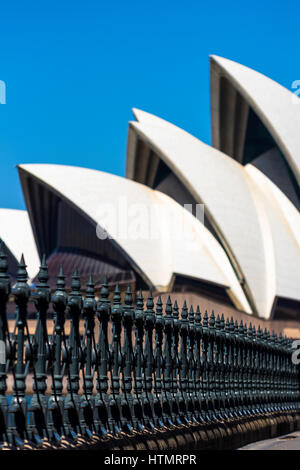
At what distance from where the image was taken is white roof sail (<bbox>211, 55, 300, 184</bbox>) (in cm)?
3628

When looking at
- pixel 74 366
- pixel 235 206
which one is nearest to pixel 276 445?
pixel 74 366

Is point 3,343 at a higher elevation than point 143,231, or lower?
lower

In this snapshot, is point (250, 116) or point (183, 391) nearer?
point (183, 391)

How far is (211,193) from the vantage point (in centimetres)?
3547

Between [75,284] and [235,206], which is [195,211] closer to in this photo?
[235,206]

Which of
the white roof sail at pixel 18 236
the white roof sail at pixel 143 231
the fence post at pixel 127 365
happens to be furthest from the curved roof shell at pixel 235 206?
the fence post at pixel 127 365

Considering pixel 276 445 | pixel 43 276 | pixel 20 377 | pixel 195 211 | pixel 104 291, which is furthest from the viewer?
pixel 195 211

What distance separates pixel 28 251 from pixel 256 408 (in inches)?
1442

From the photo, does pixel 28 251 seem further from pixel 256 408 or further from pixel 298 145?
pixel 256 408

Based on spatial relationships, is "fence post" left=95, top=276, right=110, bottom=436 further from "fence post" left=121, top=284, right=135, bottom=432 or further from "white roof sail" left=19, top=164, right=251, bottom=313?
"white roof sail" left=19, top=164, right=251, bottom=313

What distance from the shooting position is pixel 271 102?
37.2 meters

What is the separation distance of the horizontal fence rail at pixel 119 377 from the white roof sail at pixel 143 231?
23.1 metres

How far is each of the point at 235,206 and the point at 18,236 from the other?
1627 cm
